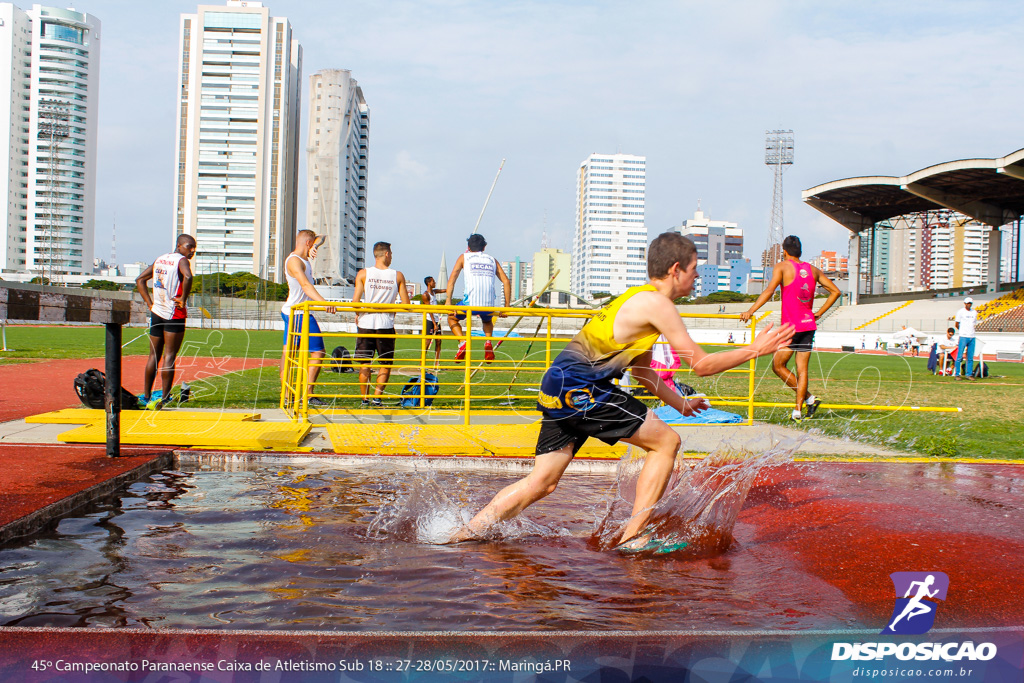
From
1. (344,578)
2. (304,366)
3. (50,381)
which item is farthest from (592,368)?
(50,381)

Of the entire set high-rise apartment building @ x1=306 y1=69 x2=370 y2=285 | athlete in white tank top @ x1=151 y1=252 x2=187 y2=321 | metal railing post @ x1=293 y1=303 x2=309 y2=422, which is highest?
high-rise apartment building @ x1=306 y1=69 x2=370 y2=285

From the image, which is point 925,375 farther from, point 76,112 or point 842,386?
point 76,112

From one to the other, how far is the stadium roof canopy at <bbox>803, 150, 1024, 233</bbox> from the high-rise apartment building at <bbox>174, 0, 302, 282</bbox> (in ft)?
330

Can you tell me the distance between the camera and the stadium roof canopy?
1859 inches

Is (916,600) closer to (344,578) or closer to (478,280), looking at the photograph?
(344,578)

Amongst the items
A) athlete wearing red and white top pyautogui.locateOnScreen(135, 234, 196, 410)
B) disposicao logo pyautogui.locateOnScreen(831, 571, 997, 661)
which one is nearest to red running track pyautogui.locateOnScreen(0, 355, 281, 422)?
athlete wearing red and white top pyautogui.locateOnScreen(135, 234, 196, 410)

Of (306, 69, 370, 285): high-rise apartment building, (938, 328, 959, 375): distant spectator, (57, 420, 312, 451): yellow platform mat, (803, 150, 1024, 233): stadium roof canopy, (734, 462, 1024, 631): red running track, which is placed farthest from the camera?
(306, 69, 370, 285): high-rise apartment building

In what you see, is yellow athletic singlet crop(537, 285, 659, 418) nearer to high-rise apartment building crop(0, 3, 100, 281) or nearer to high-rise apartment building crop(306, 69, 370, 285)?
high-rise apartment building crop(306, 69, 370, 285)

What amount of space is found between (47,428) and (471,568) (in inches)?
195

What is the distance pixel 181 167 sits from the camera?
446ft

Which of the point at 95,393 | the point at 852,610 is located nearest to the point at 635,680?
the point at 852,610

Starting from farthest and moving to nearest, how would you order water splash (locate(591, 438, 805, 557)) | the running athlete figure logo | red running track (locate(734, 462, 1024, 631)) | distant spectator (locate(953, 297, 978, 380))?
distant spectator (locate(953, 297, 978, 380)), water splash (locate(591, 438, 805, 557)), red running track (locate(734, 462, 1024, 631)), the running athlete figure logo

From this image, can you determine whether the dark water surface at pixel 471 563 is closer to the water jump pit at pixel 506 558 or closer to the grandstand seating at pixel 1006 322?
the water jump pit at pixel 506 558

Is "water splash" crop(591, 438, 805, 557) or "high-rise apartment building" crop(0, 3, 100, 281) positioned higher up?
"high-rise apartment building" crop(0, 3, 100, 281)
